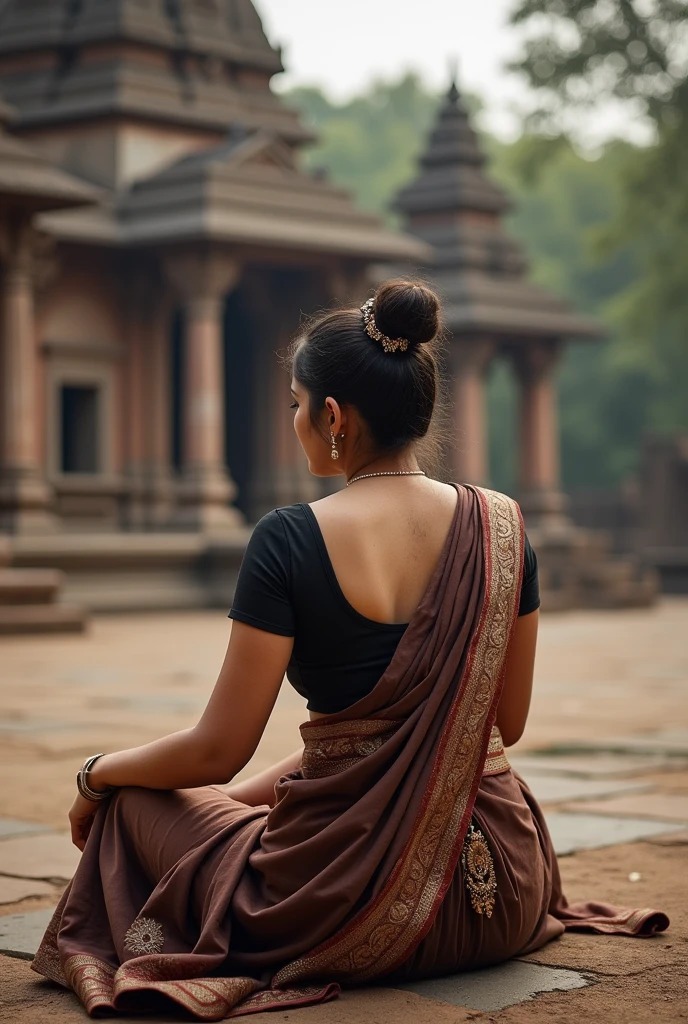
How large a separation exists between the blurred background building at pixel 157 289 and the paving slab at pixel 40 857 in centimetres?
1204

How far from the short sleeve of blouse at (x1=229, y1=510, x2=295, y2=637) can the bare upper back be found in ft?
0.30

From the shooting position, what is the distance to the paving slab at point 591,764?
5906 mm

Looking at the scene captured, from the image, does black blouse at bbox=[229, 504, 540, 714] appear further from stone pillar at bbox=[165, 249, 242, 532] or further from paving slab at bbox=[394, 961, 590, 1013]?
stone pillar at bbox=[165, 249, 242, 532]

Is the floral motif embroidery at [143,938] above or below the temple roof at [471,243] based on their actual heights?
below

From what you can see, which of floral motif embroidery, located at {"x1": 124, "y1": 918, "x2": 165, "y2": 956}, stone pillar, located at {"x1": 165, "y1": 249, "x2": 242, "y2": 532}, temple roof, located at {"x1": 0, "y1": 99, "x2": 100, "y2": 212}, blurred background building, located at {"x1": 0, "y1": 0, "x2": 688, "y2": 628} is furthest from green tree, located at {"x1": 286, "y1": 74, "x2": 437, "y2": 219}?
floral motif embroidery, located at {"x1": 124, "y1": 918, "x2": 165, "y2": 956}

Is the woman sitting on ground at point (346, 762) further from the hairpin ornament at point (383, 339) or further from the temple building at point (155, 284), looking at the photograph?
the temple building at point (155, 284)

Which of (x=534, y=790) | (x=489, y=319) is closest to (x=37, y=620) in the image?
(x=534, y=790)

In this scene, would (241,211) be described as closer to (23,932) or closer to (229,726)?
(23,932)

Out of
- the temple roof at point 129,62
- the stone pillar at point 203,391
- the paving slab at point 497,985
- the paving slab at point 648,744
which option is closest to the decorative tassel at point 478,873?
the paving slab at point 497,985

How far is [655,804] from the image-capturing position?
16.8 ft

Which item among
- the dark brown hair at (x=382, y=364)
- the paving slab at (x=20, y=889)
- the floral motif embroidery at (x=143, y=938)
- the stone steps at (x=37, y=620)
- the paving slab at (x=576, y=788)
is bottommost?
the stone steps at (x=37, y=620)

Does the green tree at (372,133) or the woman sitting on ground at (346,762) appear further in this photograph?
the green tree at (372,133)

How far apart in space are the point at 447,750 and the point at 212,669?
7.63 m

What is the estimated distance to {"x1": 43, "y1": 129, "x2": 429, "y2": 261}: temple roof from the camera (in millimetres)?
18500
